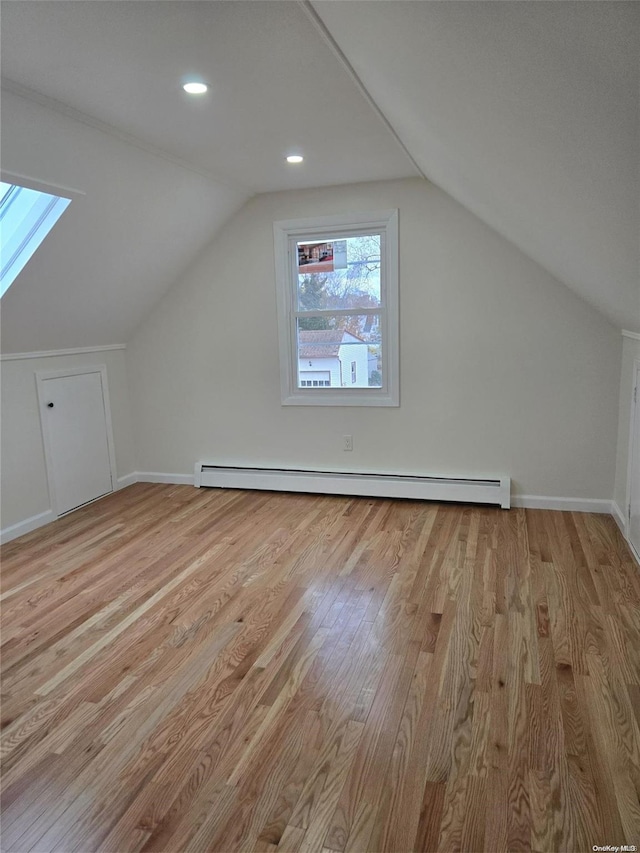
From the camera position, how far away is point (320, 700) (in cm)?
195

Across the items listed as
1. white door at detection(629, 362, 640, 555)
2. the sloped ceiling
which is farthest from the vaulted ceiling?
white door at detection(629, 362, 640, 555)

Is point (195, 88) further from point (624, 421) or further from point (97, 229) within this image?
point (624, 421)

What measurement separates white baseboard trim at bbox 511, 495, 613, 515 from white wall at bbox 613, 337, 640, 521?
11 centimetres

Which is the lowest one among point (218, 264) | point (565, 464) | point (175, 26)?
point (565, 464)

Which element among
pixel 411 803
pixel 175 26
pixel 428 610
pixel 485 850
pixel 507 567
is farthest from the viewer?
pixel 507 567

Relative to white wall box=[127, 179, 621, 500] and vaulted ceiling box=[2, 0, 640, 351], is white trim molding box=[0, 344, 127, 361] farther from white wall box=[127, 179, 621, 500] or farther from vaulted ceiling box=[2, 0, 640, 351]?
white wall box=[127, 179, 621, 500]

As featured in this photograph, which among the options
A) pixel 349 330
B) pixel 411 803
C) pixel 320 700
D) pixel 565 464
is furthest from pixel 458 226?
pixel 411 803

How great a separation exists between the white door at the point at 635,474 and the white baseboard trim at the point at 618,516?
161 millimetres

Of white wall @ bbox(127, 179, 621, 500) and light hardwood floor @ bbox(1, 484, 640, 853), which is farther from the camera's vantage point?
white wall @ bbox(127, 179, 621, 500)

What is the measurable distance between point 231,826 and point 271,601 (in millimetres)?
1210

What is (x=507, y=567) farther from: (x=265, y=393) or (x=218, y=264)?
(x=218, y=264)

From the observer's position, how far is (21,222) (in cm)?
296

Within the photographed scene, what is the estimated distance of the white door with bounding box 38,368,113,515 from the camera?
385cm

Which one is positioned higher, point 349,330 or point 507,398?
point 349,330
